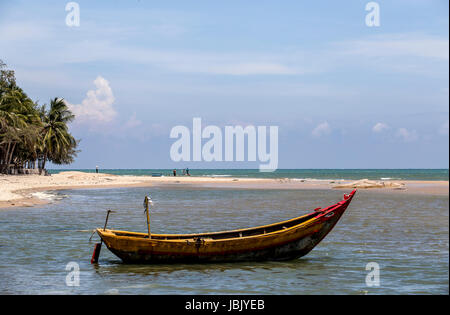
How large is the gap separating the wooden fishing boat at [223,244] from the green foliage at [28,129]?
1741 inches

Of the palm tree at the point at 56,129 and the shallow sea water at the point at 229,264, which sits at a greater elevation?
the palm tree at the point at 56,129

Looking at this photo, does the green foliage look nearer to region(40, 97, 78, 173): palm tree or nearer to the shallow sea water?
region(40, 97, 78, 173): palm tree

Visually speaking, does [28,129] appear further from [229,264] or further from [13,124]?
[229,264]

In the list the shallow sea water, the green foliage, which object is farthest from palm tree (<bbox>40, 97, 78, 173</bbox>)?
the shallow sea water

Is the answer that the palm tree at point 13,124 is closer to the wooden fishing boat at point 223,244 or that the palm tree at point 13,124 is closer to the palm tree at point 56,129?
the palm tree at point 56,129

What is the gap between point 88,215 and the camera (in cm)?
2723

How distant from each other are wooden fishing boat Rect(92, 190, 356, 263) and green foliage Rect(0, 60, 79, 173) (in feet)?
145

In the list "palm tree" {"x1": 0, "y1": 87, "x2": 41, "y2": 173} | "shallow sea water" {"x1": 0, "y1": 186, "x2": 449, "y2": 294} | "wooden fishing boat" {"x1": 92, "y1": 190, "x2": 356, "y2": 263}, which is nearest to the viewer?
"shallow sea water" {"x1": 0, "y1": 186, "x2": 449, "y2": 294}

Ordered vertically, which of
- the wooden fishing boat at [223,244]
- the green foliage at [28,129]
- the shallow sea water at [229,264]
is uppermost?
the green foliage at [28,129]

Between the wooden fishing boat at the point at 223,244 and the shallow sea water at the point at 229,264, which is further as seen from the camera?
the wooden fishing boat at the point at 223,244

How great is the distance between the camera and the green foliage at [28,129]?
184 feet

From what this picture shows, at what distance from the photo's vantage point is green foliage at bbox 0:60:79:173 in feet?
184

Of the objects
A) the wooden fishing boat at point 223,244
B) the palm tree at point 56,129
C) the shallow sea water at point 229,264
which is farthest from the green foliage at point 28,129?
the wooden fishing boat at point 223,244

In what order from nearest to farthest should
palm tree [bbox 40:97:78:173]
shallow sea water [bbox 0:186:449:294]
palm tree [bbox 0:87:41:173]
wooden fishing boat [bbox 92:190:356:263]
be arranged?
1. shallow sea water [bbox 0:186:449:294]
2. wooden fishing boat [bbox 92:190:356:263]
3. palm tree [bbox 0:87:41:173]
4. palm tree [bbox 40:97:78:173]
